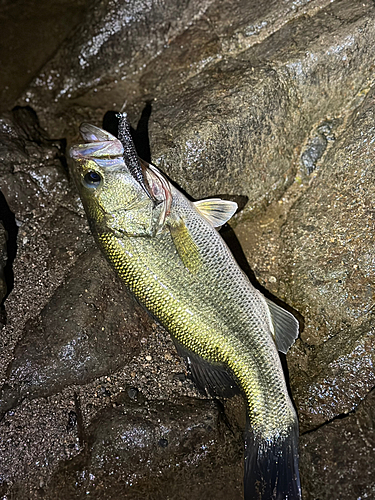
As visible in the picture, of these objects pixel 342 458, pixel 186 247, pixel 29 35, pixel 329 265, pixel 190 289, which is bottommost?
pixel 342 458

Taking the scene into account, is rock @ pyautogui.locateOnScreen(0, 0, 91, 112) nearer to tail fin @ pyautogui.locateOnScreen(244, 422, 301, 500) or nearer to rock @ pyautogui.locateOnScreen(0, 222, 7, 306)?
rock @ pyautogui.locateOnScreen(0, 222, 7, 306)

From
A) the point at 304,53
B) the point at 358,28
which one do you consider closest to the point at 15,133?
the point at 304,53

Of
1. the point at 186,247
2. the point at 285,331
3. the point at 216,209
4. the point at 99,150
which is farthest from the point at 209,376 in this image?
the point at 99,150

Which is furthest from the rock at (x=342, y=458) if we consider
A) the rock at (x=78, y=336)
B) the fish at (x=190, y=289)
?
the rock at (x=78, y=336)

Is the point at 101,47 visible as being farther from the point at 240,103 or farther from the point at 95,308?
the point at 95,308

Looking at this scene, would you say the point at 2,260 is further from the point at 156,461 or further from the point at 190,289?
the point at 156,461

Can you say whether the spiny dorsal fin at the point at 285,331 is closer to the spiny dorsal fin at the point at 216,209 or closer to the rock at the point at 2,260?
the spiny dorsal fin at the point at 216,209

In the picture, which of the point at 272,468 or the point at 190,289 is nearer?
the point at 272,468
